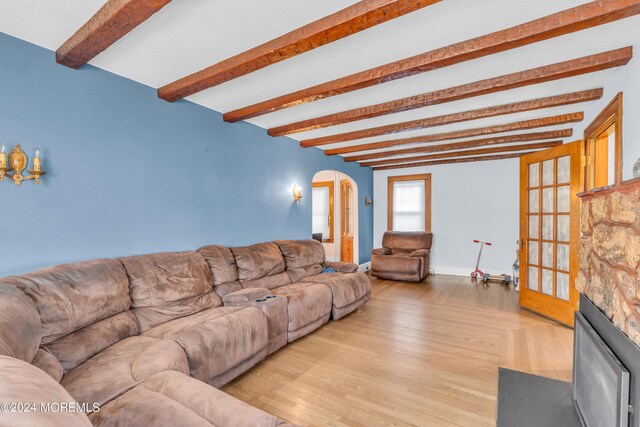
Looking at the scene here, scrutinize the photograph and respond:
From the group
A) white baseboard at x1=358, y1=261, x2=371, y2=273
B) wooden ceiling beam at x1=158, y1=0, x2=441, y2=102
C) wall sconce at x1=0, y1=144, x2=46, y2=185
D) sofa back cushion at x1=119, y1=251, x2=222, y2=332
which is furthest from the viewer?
white baseboard at x1=358, y1=261, x2=371, y2=273

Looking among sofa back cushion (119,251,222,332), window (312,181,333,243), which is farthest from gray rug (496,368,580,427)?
window (312,181,333,243)

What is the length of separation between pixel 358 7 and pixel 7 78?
8.05 ft

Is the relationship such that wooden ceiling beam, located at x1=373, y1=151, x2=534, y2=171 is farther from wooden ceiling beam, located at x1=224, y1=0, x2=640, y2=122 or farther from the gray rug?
the gray rug

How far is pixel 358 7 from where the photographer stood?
1.68 metres

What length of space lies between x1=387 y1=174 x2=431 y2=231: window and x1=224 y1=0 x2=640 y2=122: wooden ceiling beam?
4.60 metres

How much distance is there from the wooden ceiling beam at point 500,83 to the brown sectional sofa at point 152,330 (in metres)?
2.10

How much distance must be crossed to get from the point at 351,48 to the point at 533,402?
9.55ft

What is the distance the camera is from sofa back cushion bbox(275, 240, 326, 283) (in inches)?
161

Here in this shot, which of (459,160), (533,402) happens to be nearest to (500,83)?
(533,402)

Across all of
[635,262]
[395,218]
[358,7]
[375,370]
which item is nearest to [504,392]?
[375,370]

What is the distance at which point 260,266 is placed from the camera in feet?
11.8

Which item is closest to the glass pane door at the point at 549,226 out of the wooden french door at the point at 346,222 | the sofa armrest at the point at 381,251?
the sofa armrest at the point at 381,251

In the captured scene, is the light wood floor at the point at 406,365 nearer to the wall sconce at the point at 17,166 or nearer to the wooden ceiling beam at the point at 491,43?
the wall sconce at the point at 17,166

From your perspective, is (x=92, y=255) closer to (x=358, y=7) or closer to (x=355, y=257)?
(x=358, y=7)
